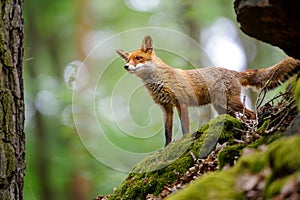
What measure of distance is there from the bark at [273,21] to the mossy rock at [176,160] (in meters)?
1.11

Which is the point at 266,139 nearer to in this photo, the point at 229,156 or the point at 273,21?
the point at 229,156

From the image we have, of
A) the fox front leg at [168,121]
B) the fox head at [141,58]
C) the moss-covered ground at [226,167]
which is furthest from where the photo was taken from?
the fox head at [141,58]

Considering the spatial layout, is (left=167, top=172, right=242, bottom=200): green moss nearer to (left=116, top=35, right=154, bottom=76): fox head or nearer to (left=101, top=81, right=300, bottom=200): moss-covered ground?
(left=101, top=81, right=300, bottom=200): moss-covered ground

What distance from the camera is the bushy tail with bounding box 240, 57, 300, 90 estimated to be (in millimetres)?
5571

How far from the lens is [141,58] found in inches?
261

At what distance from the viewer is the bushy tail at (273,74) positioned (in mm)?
5571

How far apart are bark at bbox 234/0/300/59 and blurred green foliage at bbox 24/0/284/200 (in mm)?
6278

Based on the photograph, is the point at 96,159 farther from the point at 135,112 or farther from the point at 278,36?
the point at 278,36

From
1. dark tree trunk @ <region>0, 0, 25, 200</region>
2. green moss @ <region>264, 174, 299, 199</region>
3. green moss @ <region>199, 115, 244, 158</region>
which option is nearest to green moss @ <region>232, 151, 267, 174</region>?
green moss @ <region>264, 174, 299, 199</region>

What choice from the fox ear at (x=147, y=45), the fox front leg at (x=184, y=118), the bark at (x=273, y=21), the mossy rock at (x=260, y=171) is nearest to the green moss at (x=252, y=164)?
the mossy rock at (x=260, y=171)

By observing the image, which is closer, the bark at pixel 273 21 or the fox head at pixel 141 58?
the bark at pixel 273 21

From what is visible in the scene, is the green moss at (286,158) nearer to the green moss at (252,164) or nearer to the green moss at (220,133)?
the green moss at (252,164)

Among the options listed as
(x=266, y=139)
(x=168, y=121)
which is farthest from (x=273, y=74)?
(x=266, y=139)

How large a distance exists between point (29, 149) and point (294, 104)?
881 centimetres
